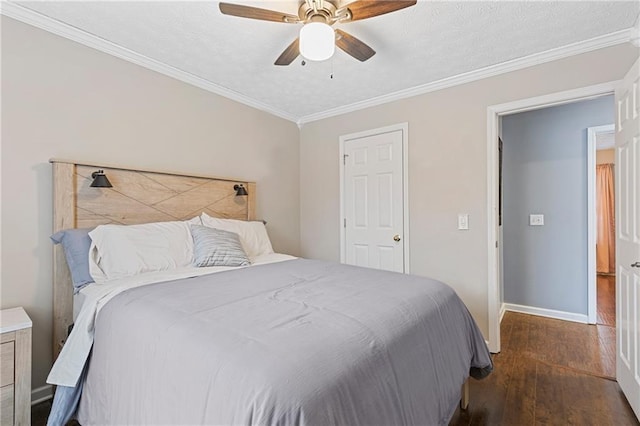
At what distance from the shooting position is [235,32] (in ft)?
6.89

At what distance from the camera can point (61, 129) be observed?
2062 millimetres

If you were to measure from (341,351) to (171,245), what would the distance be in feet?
5.42

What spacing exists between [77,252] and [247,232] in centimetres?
126

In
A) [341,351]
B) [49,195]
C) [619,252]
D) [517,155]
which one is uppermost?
[517,155]

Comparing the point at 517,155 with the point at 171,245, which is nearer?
the point at 171,245

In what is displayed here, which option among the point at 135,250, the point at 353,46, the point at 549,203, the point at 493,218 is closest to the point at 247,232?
the point at 135,250

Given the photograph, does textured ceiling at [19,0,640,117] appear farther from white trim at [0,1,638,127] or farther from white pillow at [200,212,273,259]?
white pillow at [200,212,273,259]

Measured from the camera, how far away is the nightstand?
4.86 ft

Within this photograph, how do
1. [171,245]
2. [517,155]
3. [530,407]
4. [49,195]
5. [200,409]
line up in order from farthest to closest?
[517,155]
[171,245]
[49,195]
[530,407]
[200,409]

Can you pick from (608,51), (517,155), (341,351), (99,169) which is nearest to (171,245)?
(99,169)

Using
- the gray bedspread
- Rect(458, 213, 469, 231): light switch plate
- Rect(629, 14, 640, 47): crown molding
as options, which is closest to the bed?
the gray bedspread

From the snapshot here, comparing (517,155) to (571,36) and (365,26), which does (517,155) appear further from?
(365,26)

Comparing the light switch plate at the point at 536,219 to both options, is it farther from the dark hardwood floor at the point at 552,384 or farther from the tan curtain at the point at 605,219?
the tan curtain at the point at 605,219

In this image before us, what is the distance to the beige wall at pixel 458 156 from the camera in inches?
95.3
